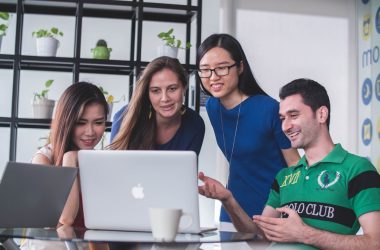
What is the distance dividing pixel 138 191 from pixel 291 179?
0.58 meters

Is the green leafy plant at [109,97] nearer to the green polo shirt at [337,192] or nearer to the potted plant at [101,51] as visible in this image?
the potted plant at [101,51]

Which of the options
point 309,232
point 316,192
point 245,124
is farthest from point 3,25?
point 309,232

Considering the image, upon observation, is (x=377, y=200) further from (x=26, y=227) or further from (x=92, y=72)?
(x=92, y=72)

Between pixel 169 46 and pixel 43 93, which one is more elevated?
pixel 169 46

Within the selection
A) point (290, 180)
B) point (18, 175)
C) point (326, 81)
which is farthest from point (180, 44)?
point (18, 175)

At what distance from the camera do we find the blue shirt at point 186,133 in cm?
253

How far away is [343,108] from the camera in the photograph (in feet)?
15.9

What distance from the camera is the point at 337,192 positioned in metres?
1.76

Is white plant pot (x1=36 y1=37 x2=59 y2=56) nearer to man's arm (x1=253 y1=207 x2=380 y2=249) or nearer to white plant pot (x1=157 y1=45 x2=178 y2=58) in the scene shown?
white plant pot (x1=157 y1=45 x2=178 y2=58)

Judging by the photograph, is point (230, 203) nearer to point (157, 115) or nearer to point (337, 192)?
point (337, 192)

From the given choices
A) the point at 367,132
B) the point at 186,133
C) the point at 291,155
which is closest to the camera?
the point at 291,155

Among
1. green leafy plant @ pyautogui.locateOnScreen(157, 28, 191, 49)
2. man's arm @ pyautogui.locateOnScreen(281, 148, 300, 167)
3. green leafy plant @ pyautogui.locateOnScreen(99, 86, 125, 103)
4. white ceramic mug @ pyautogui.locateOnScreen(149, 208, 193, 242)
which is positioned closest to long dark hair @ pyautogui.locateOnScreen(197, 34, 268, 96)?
man's arm @ pyautogui.locateOnScreen(281, 148, 300, 167)

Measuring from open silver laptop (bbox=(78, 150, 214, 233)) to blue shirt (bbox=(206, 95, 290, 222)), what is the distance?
0.94 meters

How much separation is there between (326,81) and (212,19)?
3.78ft
